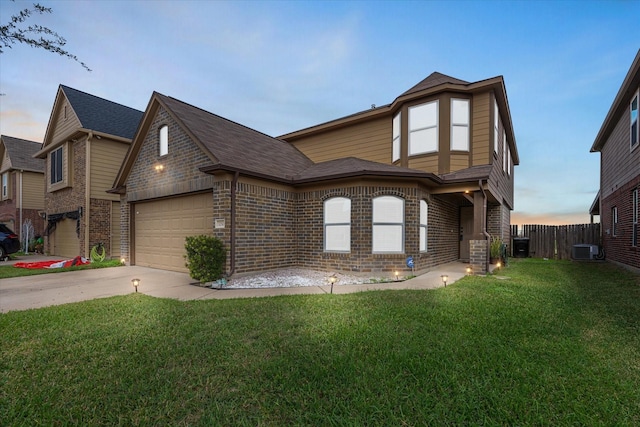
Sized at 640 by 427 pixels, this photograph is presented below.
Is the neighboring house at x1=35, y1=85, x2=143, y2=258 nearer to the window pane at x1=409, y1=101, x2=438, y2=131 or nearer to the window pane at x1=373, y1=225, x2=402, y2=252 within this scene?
the window pane at x1=373, y1=225, x2=402, y2=252

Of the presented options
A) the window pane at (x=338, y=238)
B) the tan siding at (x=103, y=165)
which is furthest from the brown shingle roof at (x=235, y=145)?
the tan siding at (x=103, y=165)

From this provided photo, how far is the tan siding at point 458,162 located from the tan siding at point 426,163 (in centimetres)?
51

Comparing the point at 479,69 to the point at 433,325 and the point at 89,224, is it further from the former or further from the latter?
the point at 89,224

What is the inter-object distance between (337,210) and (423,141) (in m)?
4.06

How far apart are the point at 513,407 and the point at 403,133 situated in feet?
31.6

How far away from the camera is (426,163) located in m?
10.4

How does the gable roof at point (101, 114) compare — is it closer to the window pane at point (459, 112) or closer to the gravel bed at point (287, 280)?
the gravel bed at point (287, 280)

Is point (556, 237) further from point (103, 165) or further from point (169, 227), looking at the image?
point (103, 165)

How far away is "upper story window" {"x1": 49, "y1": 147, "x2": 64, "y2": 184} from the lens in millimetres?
15438

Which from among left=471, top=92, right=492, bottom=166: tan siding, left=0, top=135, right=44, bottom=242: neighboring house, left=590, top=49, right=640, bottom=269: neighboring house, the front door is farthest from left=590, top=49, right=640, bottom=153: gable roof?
left=0, top=135, right=44, bottom=242: neighboring house

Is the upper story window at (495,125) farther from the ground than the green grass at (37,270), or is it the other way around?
the upper story window at (495,125)

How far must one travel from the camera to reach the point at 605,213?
1428cm

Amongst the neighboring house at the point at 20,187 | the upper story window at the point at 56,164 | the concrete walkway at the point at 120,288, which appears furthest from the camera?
the neighboring house at the point at 20,187

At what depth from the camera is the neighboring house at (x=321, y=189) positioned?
855cm
